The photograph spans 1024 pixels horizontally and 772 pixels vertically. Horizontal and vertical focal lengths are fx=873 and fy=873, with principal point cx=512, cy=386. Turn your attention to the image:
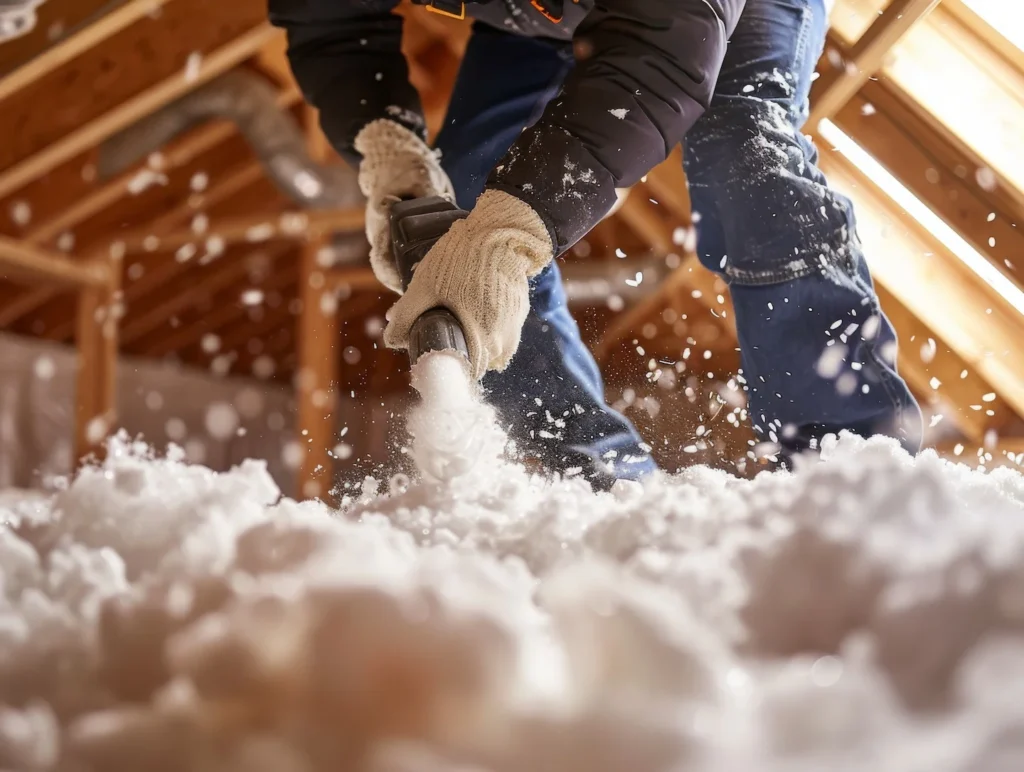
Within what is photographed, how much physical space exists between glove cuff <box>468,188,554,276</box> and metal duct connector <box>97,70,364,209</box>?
2.70m

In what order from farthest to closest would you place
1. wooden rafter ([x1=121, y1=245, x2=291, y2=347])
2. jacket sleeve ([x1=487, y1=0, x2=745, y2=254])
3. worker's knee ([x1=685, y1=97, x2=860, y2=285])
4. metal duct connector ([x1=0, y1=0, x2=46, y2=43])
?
1. wooden rafter ([x1=121, y1=245, x2=291, y2=347])
2. worker's knee ([x1=685, y1=97, x2=860, y2=285])
3. metal duct connector ([x1=0, y1=0, x2=46, y2=43])
4. jacket sleeve ([x1=487, y1=0, x2=745, y2=254])

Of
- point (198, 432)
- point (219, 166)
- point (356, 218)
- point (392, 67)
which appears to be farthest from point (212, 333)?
point (392, 67)

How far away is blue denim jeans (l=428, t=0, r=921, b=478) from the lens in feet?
4.31

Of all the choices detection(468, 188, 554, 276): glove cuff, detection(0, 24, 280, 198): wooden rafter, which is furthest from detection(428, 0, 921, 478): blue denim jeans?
detection(0, 24, 280, 198): wooden rafter

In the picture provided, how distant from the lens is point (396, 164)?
1.36 m

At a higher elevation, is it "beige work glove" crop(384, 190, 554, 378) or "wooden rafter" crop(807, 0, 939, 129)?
"wooden rafter" crop(807, 0, 939, 129)

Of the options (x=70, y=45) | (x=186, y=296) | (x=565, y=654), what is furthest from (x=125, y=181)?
(x=565, y=654)

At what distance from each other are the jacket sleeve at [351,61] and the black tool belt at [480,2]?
11 centimetres

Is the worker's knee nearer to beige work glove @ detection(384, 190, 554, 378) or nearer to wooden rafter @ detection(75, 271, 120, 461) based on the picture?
beige work glove @ detection(384, 190, 554, 378)

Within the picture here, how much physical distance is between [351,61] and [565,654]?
1256 millimetres

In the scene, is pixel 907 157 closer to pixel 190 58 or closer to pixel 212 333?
pixel 190 58

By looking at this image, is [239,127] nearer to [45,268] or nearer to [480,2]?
[45,268]

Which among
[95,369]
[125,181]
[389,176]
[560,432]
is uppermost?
[125,181]

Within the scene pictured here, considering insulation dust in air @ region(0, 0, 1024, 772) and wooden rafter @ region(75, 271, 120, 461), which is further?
wooden rafter @ region(75, 271, 120, 461)
